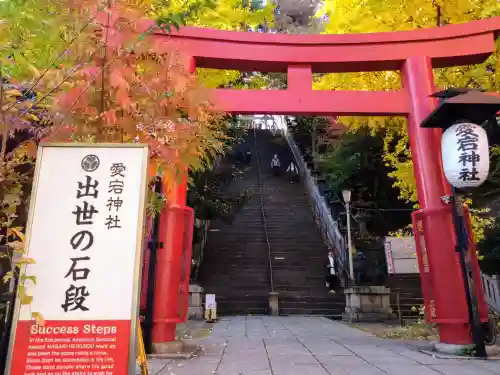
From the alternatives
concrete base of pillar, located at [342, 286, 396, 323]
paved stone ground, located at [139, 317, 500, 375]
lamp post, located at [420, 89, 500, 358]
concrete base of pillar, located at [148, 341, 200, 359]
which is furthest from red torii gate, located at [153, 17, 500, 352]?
concrete base of pillar, located at [342, 286, 396, 323]

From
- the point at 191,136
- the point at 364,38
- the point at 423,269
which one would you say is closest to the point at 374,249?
the point at 423,269

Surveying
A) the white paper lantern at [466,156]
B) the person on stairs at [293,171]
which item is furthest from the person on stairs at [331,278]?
the person on stairs at [293,171]

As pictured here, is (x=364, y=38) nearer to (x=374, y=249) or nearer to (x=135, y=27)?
(x=135, y=27)

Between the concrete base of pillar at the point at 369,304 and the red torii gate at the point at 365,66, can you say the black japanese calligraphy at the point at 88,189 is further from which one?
the concrete base of pillar at the point at 369,304

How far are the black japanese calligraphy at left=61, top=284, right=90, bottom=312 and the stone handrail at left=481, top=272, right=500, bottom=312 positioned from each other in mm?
10759

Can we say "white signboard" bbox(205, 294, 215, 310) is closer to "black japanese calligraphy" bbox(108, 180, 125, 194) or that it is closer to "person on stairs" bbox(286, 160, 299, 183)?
"black japanese calligraphy" bbox(108, 180, 125, 194)

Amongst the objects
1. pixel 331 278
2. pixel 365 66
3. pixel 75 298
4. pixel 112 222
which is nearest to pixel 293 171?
pixel 331 278

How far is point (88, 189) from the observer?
3.07 m

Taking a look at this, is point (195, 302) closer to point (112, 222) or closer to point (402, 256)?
point (402, 256)

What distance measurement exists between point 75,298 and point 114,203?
73 cm

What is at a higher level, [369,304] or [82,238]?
[82,238]

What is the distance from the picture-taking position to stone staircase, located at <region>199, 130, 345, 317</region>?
45.6 ft

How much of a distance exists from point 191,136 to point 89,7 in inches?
56.7

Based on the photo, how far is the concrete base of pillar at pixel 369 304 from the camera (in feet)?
40.0
